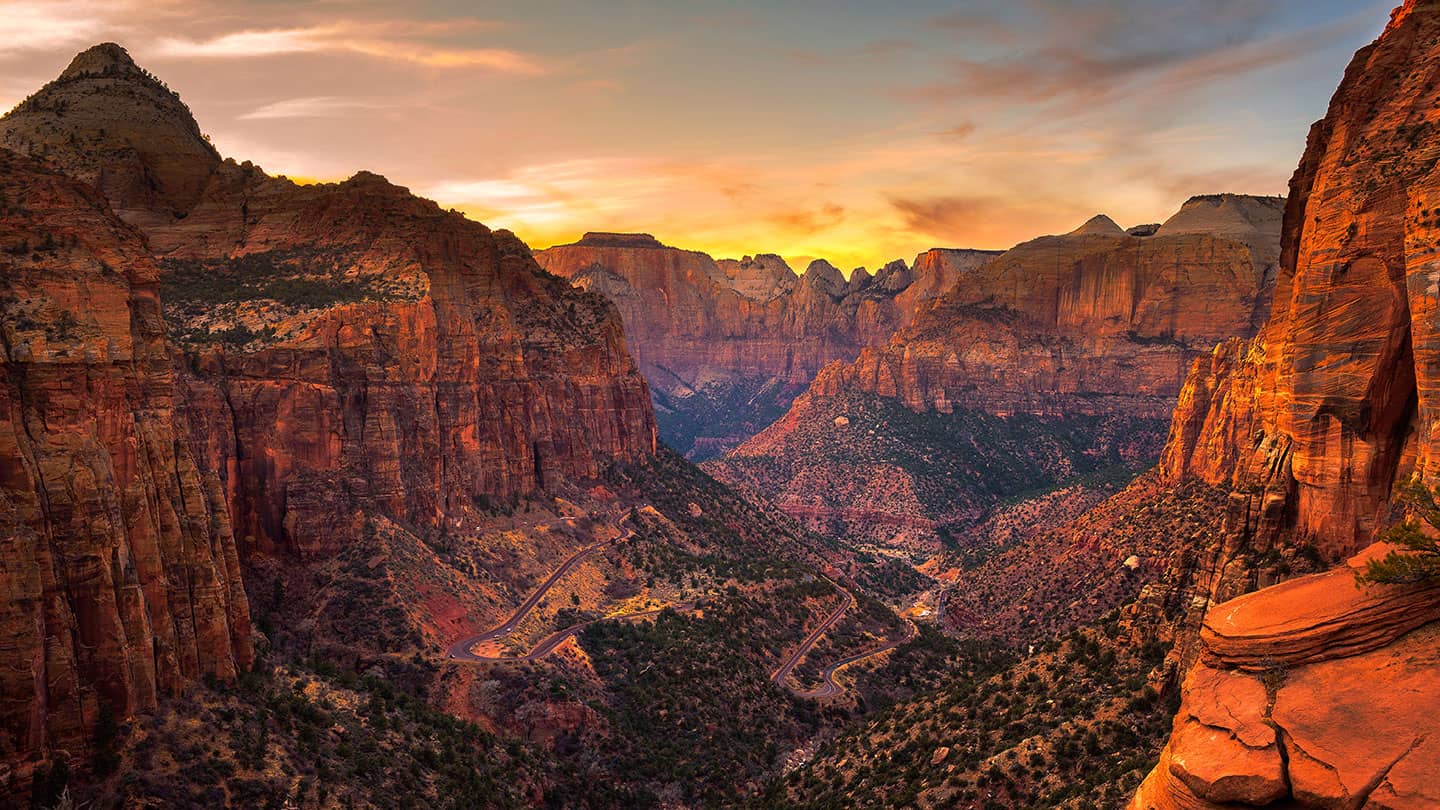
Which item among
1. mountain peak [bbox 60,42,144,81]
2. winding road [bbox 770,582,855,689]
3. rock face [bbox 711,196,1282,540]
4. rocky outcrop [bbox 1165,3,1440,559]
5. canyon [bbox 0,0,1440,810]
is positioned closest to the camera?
rocky outcrop [bbox 1165,3,1440,559]

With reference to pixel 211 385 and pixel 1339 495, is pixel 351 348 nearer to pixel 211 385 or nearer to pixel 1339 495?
pixel 211 385

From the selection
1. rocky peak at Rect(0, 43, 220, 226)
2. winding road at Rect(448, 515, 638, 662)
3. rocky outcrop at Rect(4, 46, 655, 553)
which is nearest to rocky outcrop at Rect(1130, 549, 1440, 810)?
winding road at Rect(448, 515, 638, 662)

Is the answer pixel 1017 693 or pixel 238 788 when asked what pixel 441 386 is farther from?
pixel 1017 693

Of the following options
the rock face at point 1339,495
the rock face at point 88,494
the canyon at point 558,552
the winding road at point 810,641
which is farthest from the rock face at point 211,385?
the rock face at point 1339,495

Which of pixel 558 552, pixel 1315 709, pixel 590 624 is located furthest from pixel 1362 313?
pixel 558 552

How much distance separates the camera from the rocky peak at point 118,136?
290 feet

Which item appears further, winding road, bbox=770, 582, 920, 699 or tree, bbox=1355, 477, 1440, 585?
winding road, bbox=770, 582, 920, 699

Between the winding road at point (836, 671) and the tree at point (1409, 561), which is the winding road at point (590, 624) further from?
the tree at point (1409, 561)

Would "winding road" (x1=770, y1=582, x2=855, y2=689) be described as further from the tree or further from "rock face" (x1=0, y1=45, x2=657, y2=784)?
the tree

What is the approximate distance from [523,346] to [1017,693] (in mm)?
70293

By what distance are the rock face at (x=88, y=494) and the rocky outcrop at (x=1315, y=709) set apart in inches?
1475

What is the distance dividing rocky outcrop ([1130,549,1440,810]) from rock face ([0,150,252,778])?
37.5 metres

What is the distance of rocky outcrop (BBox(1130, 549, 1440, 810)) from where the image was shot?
54.9 feet

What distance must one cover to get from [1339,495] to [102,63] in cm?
11626
